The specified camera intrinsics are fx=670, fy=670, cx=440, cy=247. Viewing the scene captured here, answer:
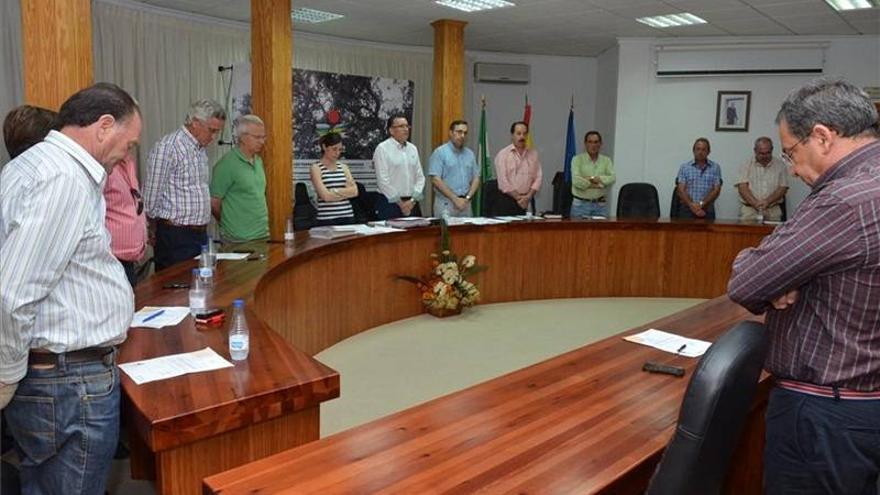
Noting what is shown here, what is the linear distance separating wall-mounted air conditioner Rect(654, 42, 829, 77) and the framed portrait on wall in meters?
0.24

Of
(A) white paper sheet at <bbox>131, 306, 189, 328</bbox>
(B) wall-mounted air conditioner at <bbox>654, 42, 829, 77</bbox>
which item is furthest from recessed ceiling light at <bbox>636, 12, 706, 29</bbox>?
(A) white paper sheet at <bbox>131, 306, 189, 328</bbox>

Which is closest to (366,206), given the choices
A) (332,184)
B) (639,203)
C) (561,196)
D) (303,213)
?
(303,213)

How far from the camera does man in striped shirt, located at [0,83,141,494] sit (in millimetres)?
1477

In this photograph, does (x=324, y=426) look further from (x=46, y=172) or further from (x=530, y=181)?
(x=530, y=181)

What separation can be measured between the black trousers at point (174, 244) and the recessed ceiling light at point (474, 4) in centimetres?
344

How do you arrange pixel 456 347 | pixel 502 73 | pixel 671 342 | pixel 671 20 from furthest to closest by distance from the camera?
pixel 502 73
pixel 671 20
pixel 456 347
pixel 671 342

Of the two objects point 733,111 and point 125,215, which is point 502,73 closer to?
point 733,111

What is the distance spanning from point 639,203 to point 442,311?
2823mm

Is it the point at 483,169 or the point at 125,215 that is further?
the point at 483,169

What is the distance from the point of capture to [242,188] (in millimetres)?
4168

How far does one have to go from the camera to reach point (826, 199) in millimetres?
1404

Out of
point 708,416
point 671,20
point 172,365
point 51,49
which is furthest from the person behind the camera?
point 671,20

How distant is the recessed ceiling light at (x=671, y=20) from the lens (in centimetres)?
680

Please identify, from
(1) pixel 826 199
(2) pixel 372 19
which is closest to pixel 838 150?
(1) pixel 826 199
